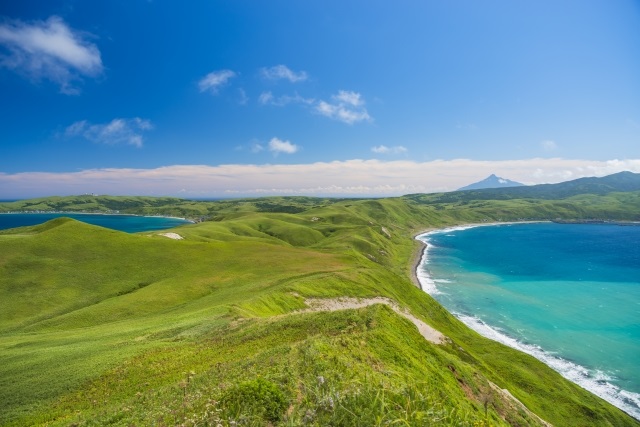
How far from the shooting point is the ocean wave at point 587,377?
52344 mm

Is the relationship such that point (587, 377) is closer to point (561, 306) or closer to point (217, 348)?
point (561, 306)

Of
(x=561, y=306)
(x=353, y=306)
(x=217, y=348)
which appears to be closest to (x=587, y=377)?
(x=353, y=306)

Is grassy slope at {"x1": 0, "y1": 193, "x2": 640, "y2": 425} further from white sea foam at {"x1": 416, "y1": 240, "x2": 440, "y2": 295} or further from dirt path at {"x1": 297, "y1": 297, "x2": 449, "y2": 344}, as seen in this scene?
white sea foam at {"x1": 416, "y1": 240, "x2": 440, "y2": 295}

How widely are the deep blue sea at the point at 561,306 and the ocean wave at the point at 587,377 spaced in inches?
6.6

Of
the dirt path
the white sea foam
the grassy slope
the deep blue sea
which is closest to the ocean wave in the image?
the deep blue sea

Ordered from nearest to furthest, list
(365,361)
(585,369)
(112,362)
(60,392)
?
(365,361)
(60,392)
(112,362)
(585,369)

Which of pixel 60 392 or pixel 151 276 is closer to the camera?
pixel 60 392

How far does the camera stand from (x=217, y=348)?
26.7m

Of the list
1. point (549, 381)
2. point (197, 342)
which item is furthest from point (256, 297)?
point (549, 381)

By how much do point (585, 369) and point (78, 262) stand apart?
11042cm

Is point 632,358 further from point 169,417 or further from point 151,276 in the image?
point 151,276

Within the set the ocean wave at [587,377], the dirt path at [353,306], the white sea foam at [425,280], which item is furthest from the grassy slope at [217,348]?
the white sea foam at [425,280]

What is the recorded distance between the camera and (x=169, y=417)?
13812 millimetres

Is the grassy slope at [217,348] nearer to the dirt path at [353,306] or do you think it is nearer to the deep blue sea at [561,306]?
the dirt path at [353,306]
